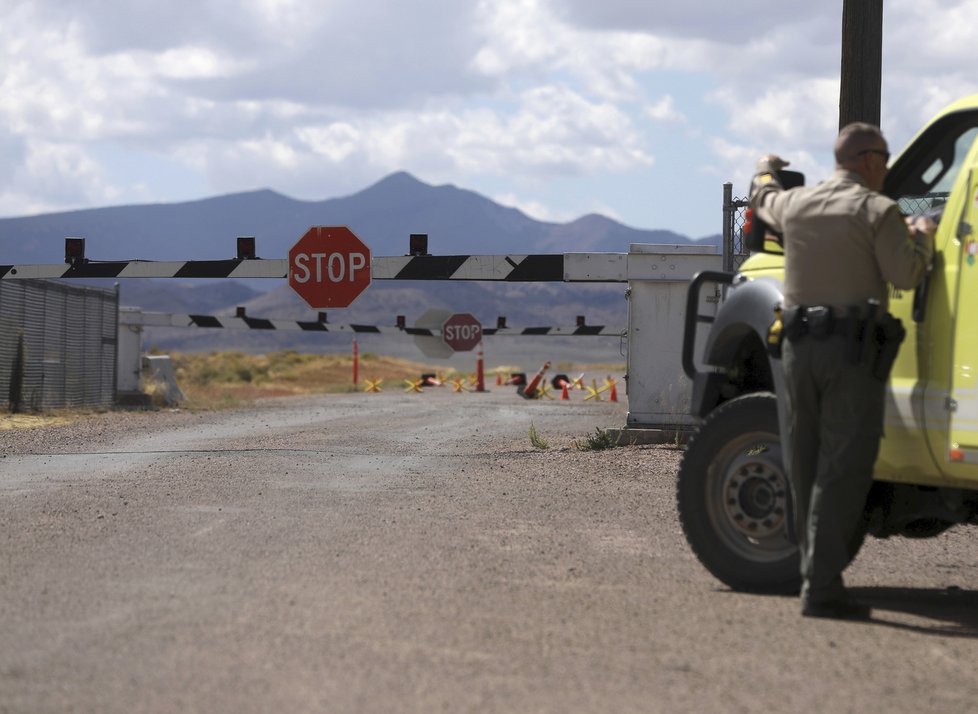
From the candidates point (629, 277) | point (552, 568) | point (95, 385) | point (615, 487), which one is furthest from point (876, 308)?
point (95, 385)

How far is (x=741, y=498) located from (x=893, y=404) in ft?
3.20

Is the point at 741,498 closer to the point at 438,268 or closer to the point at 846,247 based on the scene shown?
the point at 846,247

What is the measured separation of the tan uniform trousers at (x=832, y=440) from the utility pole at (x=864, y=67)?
576 cm

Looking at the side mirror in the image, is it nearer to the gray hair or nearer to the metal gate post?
the gray hair

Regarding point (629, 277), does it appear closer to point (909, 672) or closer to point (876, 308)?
Answer: point (876, 308)

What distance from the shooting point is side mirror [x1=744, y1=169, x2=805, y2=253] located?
23.5 ft

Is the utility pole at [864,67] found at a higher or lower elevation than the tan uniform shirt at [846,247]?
higher

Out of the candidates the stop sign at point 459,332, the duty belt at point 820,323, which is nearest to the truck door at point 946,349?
the duty belt at point 820,323

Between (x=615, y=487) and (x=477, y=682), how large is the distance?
7284mm

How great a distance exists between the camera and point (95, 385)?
25.6 metres

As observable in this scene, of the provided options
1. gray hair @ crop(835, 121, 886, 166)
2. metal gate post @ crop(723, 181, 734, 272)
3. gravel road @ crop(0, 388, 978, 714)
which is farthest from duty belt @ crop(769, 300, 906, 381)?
metal gate post @ crop(723, 181, 734, 272)

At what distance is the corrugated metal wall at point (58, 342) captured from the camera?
2234cm

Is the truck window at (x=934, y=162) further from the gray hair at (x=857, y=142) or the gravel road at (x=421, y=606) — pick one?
the gravel road at (x=421, y=606)

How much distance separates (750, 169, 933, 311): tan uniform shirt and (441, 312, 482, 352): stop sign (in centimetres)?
2390
